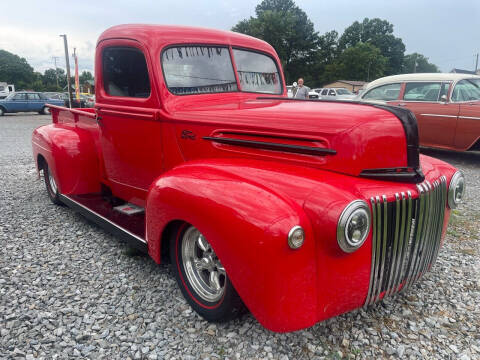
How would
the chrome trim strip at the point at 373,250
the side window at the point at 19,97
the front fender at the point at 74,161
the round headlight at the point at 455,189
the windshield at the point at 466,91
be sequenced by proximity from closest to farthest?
1. the chrome trim strip at the point at 373,250
2. the round headlight at the point at 455,189
3. the front fender at the point at 74,161
4. the windshield at the point at 466,91
5. the side window at the point at 19,97

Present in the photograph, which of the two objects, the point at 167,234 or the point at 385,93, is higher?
the point at 385,93

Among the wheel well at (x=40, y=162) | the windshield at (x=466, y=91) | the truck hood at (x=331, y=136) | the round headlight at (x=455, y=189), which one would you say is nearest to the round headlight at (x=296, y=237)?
the truck hood at (x=331, y=136)

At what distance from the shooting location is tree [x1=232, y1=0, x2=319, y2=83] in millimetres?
52500

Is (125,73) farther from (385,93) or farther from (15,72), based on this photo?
(15,72)

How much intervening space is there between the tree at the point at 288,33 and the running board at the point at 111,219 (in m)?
50.7

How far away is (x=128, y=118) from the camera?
3.20 meters

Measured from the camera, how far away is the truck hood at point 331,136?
6.97ft

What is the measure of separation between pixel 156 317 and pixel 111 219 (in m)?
1.17

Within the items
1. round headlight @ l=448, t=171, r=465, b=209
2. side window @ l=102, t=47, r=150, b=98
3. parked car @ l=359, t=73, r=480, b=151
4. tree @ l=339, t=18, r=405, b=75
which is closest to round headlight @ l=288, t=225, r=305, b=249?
round headlight @ l=448, t=171, r=465, b=209

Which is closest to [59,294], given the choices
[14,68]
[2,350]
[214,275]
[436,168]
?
[2,350]

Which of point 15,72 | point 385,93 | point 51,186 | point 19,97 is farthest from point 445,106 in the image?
point 15,72

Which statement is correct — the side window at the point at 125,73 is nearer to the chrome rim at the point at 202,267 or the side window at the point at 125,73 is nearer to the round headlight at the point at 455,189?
the chrome rim at the point at 202,267

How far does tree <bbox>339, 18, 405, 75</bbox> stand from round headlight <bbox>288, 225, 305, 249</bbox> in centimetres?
7623

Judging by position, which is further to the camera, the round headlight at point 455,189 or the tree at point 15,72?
the tree at point 15,72
